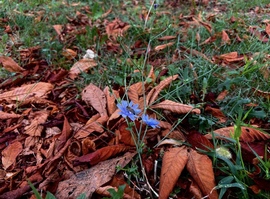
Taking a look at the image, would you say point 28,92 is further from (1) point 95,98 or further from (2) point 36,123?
(1) point 95,98

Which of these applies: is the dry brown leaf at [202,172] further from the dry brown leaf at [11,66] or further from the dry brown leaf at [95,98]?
the dry brown leaf at [11,66]

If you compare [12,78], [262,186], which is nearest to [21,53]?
[12,78]

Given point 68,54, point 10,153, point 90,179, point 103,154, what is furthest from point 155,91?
point 68,54

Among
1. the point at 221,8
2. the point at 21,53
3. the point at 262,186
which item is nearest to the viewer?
the point at 262,186

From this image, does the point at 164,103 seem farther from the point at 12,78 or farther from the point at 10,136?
the point at 12,78

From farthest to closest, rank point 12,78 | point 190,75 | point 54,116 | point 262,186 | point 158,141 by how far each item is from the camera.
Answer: point 12,78 < point 190,75 < point 54,116 < point 158,141 < point 262,186

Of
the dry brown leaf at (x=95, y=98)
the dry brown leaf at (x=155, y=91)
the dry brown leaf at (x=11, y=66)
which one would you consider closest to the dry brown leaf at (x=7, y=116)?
the dry brown leaf at (x=95, y=98)
